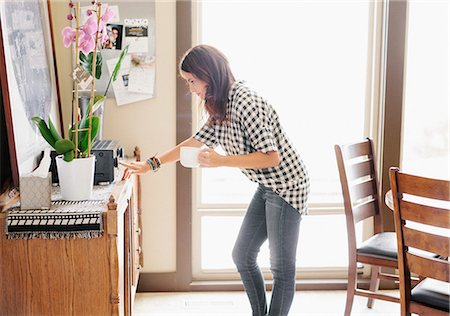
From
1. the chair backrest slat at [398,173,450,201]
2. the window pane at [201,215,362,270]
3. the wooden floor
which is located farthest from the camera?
the window pane at [201,215,362,270]

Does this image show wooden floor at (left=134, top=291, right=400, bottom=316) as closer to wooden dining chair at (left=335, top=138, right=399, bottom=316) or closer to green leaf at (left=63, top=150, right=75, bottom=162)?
wooden dining chair at (left=335, top=138, right=399, bottom=316)

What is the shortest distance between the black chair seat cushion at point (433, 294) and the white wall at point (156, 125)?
1.64 metres

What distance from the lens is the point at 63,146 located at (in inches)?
98.7

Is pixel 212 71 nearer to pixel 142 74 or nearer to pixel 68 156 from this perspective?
pixel 68 156

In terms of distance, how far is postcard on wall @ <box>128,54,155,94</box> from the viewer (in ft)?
12.0

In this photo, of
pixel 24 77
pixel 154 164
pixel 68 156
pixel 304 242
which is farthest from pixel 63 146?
pixel 304 242

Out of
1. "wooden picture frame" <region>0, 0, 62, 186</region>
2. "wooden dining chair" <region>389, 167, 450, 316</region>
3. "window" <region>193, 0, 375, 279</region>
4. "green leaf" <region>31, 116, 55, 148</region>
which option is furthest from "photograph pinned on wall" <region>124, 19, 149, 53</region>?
"wooden dining chair" <region>389, 167, 450, 316</region>

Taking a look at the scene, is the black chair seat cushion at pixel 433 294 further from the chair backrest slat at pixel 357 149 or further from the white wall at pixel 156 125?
the white wall at pixel 156 125

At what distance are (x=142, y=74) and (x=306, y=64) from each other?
96 cm

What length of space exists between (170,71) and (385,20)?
1.25 meters

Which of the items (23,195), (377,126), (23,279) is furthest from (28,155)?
(377,126)

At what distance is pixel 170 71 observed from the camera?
12.1 feet

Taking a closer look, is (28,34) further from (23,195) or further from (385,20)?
(385,20)

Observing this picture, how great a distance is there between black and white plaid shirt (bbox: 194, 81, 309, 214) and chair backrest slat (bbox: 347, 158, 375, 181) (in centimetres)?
47
